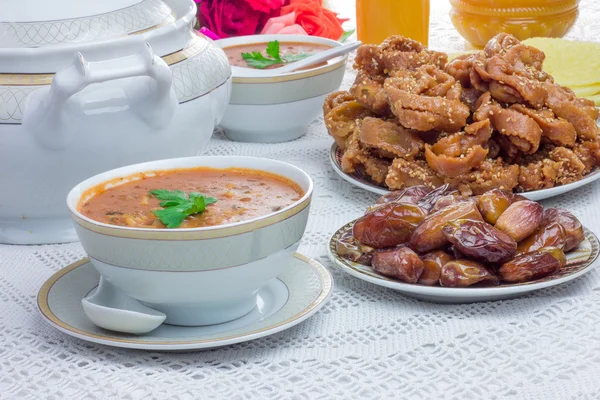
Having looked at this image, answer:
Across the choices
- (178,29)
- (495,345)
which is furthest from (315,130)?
(495,345)

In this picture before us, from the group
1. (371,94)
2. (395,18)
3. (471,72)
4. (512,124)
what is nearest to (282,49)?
(395,18)

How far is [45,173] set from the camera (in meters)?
1.37

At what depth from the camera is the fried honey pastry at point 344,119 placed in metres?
1.63

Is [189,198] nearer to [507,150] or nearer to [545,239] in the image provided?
[545,239]

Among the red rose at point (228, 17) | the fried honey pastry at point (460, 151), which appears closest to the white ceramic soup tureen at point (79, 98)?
the fried honey pastry at point (460, 151)

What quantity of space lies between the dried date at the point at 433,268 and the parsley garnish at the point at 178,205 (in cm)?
26

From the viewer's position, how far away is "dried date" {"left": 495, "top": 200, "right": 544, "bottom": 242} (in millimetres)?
1176

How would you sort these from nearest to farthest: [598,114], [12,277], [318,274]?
[318,274]
[12,277]
[598,114]

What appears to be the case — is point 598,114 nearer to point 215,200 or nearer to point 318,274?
point 318,274

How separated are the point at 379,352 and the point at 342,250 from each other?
187mm

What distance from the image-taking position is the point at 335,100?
5.61ft

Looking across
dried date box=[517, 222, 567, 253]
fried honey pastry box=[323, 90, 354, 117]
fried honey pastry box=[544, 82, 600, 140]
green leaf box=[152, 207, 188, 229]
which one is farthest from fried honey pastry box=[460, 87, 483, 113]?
green leaf box=[152, 207, 188, 229]

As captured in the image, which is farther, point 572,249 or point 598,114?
point 598,114

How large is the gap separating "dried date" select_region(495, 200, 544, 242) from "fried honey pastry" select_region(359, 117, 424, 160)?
0.31 metres
